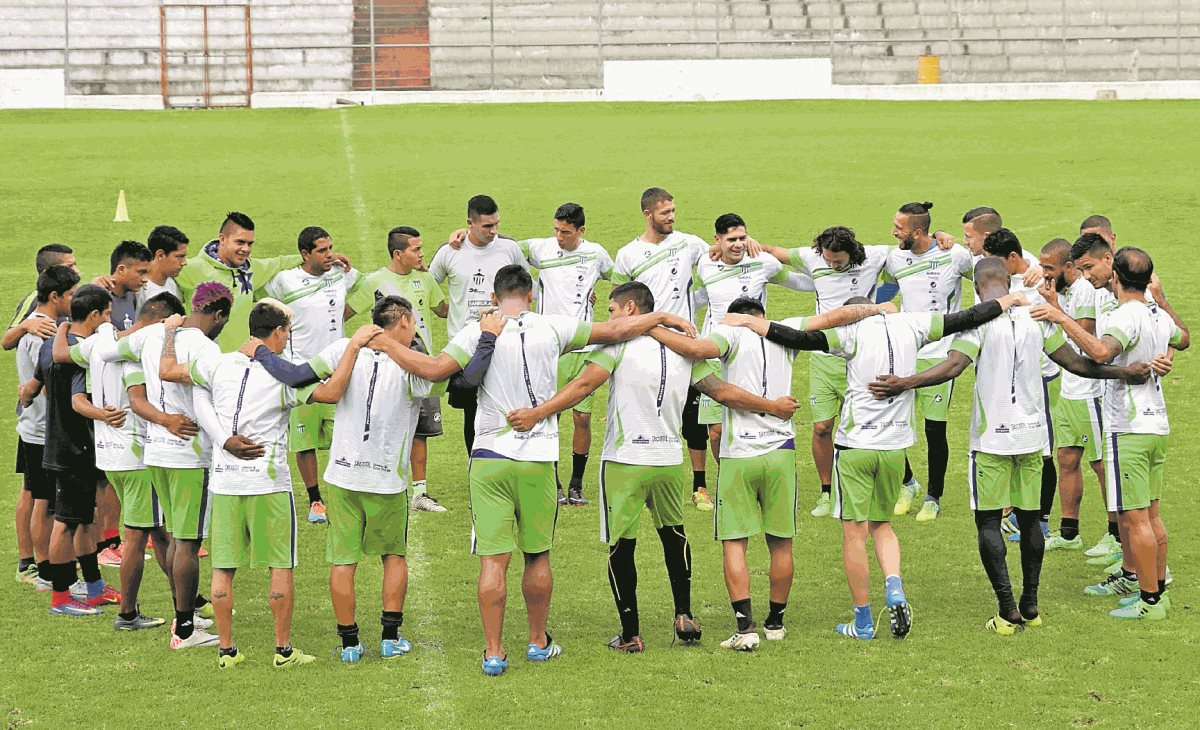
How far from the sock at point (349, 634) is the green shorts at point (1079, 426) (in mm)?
5465

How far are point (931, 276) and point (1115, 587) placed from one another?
3148mm

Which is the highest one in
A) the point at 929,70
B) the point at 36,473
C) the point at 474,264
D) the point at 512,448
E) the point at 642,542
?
the point at 929,70

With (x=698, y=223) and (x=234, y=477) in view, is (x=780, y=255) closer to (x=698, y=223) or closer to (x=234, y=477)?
(x=234, y=477)

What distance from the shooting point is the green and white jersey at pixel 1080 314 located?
33.8 feet

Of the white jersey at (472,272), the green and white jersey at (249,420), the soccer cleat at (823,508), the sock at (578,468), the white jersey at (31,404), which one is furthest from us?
the white jersey at (472,272)

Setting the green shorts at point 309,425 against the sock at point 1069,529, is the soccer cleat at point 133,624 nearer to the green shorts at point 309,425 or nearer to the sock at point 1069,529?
the green shorts at point 309,425

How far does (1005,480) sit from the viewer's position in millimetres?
8906

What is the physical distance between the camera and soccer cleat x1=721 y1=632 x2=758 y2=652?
340 inches

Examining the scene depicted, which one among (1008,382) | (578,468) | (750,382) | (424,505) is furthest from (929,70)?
(750,382)

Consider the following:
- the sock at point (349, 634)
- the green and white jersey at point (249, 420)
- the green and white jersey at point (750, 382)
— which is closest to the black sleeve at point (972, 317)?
the green and white jersey at point (750, 382)

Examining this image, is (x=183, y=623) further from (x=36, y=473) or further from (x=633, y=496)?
(x=633, y=496)

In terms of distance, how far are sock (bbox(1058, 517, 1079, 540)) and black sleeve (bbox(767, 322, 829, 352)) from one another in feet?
10.9

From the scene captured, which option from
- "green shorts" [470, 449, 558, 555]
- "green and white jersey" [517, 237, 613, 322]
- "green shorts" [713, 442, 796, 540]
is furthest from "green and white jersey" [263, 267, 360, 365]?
"green shorts" [713, 442, 796, 540]

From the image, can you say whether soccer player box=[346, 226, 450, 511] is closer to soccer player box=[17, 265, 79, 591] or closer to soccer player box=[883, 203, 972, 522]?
soccer player box=[17, 265, 79, 591]
